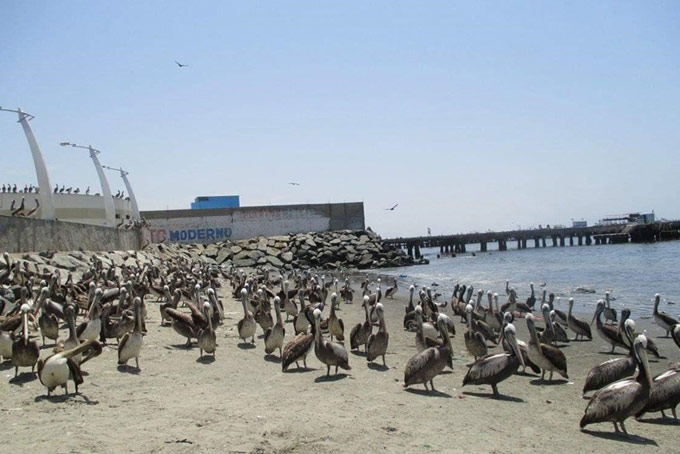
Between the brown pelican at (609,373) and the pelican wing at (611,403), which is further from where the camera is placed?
the brown pelican at (609,373)

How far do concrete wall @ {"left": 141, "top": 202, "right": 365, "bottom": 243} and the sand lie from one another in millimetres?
53860

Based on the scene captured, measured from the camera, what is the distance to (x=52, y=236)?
2797 centimetres

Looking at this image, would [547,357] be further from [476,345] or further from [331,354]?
[331,354]

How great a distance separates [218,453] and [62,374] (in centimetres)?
316

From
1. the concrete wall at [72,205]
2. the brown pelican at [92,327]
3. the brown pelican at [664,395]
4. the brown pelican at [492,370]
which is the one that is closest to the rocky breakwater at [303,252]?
the concrete wall at [72,205]

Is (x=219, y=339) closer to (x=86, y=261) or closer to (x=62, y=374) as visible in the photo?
(x=62, y=374)

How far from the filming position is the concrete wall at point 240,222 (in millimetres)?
65000

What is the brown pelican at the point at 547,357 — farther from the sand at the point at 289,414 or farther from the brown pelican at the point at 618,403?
the brown pelican at the point at 618,403

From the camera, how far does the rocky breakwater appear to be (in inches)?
2213

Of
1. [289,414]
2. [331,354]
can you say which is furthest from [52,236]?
[289,414]

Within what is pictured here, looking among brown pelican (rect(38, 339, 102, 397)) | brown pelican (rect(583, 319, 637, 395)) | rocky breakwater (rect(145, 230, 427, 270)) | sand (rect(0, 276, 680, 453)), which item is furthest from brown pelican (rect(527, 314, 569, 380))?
rocky breakwater (rect(145, 230, 427, 270))

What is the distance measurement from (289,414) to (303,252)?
52.3m

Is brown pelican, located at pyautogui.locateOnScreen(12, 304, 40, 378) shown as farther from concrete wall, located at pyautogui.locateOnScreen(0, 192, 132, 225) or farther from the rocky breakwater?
the rocky breakwater

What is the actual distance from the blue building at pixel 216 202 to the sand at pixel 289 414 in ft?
217
